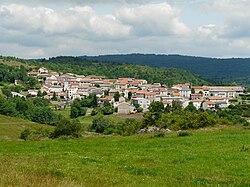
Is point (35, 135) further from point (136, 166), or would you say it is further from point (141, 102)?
point (141, 102)

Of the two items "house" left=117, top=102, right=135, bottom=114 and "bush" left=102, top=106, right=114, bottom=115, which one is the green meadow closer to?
"bush" left=102, top=106, right=114, bottom=115

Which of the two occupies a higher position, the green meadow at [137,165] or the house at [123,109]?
the green meadow at [137,165]

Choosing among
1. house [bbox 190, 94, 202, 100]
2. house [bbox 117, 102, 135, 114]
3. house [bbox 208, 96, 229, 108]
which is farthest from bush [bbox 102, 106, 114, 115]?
house [bbox 190, 94, 202, 100]

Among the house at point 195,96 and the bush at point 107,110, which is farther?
the house at point 195,96

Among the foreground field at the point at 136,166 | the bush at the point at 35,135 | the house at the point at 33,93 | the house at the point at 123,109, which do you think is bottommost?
the house at the point at 123,109

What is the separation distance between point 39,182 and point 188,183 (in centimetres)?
410

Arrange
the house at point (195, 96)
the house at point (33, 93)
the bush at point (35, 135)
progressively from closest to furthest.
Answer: the bush at point (35, 135), the house at point (33, 93), the house at point (195, 96)

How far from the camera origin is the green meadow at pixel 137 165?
11.6 metres

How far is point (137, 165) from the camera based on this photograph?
16.0 metres

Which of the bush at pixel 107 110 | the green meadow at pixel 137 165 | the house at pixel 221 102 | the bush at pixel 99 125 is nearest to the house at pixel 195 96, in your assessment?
the house at pixel 221 102

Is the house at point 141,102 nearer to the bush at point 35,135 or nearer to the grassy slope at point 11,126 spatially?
the grassy slope at point 11,126

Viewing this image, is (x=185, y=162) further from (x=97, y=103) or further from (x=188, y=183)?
(x=97, y=103)

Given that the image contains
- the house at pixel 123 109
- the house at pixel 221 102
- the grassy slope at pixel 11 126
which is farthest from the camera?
the house at pixel 221 102

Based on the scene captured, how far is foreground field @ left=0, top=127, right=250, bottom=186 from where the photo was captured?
38.2 ft
